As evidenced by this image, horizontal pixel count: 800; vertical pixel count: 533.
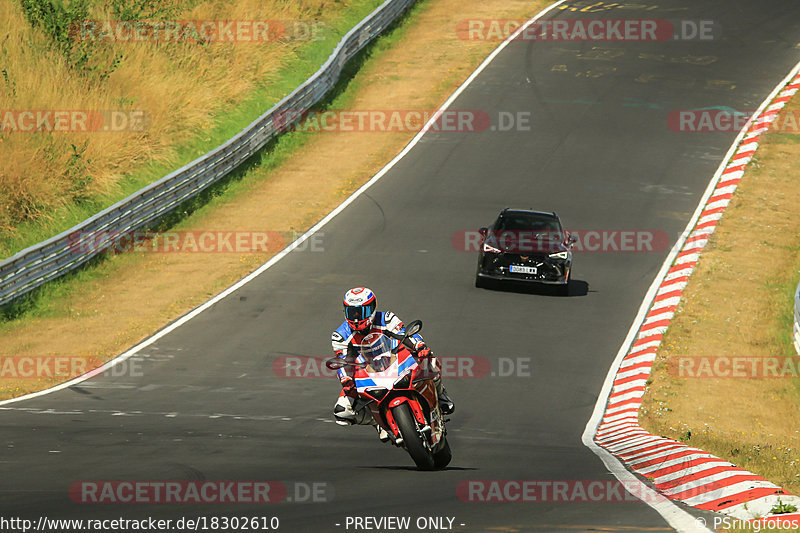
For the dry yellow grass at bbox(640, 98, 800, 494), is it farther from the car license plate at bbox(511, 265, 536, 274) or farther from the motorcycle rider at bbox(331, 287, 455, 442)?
the motorcycle rider at bbox(331, 287, 455, 442)

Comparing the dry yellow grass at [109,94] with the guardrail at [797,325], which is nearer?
the guardrail at [797,325]

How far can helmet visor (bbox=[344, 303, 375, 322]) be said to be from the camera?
11.0 m

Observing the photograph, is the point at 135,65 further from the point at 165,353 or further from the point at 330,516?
the point at 330,516

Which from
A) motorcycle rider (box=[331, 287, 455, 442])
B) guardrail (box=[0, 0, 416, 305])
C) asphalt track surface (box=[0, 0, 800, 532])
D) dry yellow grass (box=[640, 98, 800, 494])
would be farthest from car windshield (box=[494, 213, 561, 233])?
motorcycle rider (box=[331, 287, 455, 442])

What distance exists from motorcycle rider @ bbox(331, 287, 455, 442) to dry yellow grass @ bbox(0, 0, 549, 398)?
8.22 metres

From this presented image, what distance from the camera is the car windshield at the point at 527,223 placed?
23531mm

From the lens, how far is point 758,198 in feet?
99.1

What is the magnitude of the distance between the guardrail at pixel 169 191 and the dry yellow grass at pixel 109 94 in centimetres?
167

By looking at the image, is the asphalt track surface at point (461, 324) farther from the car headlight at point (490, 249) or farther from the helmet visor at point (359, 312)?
the helmet visor at point (359, 312)

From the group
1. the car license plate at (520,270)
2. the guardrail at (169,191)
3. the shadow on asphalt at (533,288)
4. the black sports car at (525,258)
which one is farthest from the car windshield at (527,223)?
the guardrail at (169,191)

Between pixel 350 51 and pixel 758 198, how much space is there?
16.9m

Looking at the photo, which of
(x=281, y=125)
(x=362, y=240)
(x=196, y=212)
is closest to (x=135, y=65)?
(x=281, y=125)

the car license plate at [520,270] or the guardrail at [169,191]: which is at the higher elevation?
the guardrail at [169,191]

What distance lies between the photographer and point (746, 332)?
21.7m
